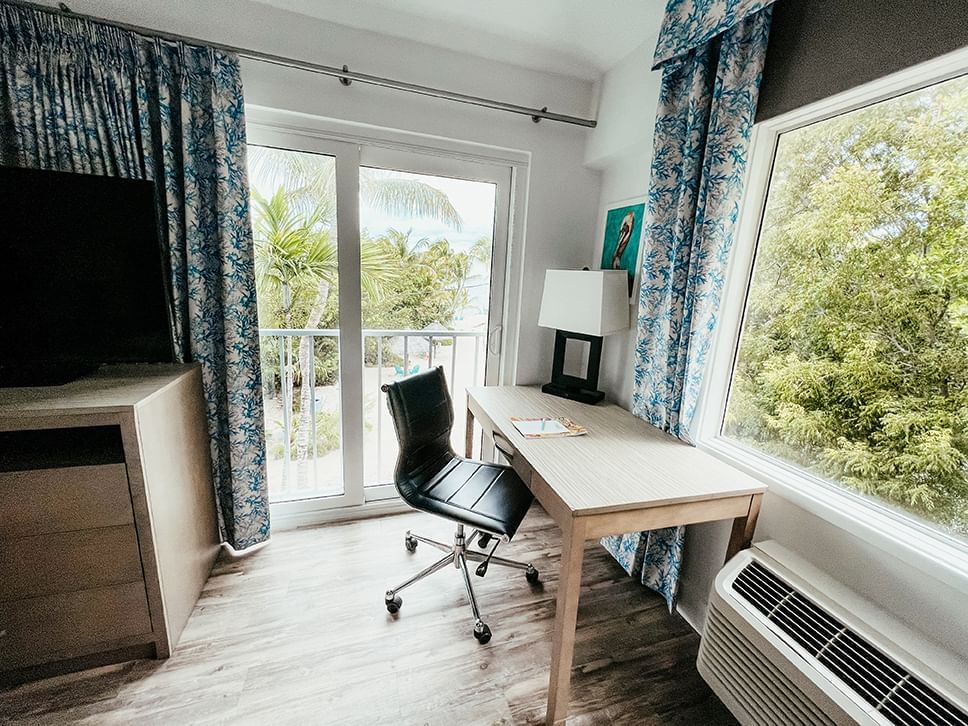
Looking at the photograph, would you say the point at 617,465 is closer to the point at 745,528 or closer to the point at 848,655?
the point at 745,528

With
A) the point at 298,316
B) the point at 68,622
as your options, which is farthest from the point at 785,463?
the point at 68,622

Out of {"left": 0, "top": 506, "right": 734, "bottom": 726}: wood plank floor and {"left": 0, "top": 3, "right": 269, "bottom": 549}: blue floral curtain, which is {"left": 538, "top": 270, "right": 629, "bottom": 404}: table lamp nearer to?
{"left": 0, "top": 506, "right": 734, "bottom": 726}: wood plank floor

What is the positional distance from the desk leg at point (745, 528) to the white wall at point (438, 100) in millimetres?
1301

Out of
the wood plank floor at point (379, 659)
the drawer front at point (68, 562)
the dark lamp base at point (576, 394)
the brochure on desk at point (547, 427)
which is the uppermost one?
the dark lamp base at point (576, 394)

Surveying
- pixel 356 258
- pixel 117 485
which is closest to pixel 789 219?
pixel 356 258

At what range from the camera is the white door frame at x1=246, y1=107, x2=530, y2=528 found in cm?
183

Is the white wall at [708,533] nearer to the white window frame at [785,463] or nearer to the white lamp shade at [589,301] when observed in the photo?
the white window frame at [785,463]

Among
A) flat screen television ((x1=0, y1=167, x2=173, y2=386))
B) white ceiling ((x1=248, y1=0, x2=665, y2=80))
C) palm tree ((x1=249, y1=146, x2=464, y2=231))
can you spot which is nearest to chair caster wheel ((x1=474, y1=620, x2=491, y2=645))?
flat screen television ((x1=0, y1=167, x2=173, y2=386))

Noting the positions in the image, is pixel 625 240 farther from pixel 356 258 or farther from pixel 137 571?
pixel 137 571

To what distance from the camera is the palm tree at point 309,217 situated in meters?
1.85

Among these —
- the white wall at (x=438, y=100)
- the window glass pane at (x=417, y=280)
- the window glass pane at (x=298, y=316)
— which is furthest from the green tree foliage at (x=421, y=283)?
the white wall at (x=438, y=100)

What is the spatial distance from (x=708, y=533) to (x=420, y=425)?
4.20ft

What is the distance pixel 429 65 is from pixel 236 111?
2.91 ft

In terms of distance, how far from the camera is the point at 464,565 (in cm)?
165
